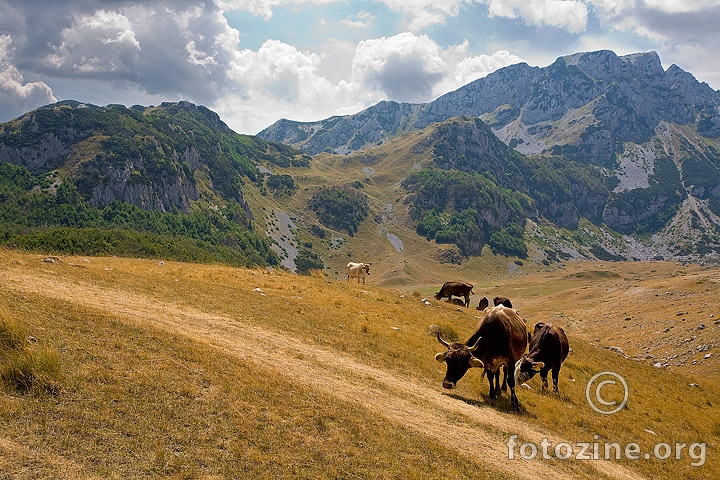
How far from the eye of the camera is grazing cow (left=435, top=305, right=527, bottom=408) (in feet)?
50.9

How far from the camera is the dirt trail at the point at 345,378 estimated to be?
11.6 metres

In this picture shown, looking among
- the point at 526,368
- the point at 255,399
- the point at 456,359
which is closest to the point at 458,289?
the point at 526,368

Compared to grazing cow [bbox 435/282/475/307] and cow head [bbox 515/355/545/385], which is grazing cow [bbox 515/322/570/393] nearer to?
cow head [bbox 515/355/545/385]

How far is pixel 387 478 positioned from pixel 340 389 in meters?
4.72

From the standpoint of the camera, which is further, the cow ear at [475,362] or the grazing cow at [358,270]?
the grazing cow at [358,270]

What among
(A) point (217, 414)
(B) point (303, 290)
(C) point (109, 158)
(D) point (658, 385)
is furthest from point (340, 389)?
(C) point (109, 158)

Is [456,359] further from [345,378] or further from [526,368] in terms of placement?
[526,368]

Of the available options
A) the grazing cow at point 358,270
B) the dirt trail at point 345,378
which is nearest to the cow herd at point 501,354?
the dirt trail at point 345,378

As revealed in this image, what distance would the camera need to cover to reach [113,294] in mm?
19953

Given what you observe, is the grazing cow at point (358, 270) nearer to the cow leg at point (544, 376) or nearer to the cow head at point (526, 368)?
the cow leg at point (544, 376)

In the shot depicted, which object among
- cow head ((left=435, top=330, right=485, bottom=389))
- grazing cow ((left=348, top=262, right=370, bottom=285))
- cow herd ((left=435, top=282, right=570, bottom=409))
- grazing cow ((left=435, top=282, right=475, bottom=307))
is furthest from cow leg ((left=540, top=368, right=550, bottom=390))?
grazing cow ((left=348, top=262, right=370, bottom=285))

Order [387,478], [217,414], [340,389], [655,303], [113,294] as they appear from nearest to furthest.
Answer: [387,478]
[217,414]
[340,389]
[113,294]
[655,303]

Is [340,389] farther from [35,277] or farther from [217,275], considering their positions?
[217,275]

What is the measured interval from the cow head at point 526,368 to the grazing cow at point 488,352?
2.06 metres
